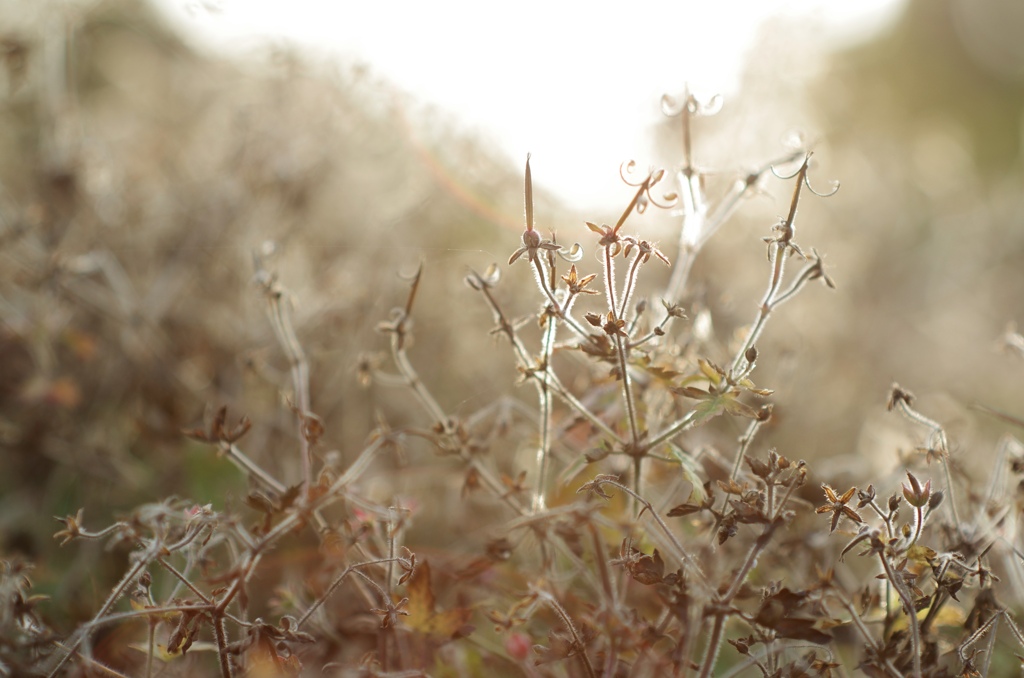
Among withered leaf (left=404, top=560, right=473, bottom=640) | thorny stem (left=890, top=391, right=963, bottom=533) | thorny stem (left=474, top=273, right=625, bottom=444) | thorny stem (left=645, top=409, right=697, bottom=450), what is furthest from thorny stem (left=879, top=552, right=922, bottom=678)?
withered leaf (left=404, top=560, right=473, bottom=640)

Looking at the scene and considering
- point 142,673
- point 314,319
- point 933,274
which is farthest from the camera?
point 933,274

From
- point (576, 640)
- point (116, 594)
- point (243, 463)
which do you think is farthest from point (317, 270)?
point (576, 640)

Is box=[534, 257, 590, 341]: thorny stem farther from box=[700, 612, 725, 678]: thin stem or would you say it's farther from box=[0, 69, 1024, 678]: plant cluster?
box=[700, 612, 725, 678]: thin stem

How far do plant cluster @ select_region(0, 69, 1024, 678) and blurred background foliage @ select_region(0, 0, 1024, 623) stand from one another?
314mm

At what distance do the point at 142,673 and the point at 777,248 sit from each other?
66.4 inches

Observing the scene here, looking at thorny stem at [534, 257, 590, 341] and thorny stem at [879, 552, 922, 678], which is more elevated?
thorny stem at [534, 257, 590, 341]

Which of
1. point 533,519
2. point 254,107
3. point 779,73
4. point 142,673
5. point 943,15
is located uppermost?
point 943,15

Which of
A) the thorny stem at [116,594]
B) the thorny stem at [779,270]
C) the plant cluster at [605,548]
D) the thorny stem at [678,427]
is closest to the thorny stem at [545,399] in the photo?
the plant cluster at [605,548]

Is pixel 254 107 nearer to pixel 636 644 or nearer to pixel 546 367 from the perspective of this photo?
pixel 546 367

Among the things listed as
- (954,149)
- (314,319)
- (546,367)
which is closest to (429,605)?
(546,367)

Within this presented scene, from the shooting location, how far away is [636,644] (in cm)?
151

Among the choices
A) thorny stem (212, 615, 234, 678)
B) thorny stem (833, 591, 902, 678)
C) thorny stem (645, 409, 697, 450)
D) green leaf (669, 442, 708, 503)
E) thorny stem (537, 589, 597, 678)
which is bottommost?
thorny stem (212, 615, 234, 678)

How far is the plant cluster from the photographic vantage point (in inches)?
59.9

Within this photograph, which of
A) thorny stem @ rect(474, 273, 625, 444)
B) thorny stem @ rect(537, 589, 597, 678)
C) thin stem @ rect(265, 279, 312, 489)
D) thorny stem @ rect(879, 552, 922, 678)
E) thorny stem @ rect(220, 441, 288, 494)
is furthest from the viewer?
thin stem @ rect(265, 279, 312, 489)
